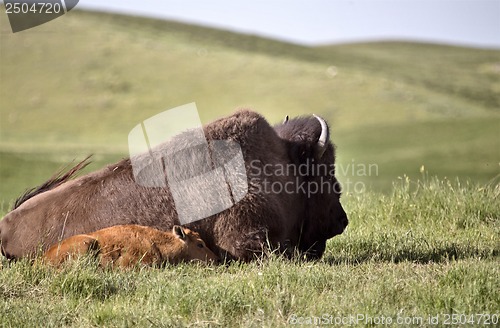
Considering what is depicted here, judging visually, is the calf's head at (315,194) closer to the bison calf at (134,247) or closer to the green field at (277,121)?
the green field at (277,121)

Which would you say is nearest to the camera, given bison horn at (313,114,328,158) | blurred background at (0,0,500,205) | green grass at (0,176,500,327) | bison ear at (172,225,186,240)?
green grass at (0,176,500,327)

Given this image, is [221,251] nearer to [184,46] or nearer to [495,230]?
[495,230]

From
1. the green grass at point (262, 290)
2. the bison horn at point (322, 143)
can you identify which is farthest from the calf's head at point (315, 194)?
the green grass at point (262, 290)

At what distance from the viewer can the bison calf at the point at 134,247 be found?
22.0ft

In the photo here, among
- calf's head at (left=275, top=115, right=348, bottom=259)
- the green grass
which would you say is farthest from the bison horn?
the green grass

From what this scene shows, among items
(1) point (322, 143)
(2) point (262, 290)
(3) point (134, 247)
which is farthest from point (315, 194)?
(2) point (262, 290)

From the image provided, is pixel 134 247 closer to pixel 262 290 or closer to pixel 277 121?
pixel 262 290

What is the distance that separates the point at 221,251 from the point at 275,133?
140 centimetres

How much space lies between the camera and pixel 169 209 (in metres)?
7.35

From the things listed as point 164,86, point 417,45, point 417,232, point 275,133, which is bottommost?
point 417,45

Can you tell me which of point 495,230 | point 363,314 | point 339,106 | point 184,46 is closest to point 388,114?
point 339,106

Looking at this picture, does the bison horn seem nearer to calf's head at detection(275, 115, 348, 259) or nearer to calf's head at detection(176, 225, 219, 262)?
calf's head at detection(275, 115, 348, 259)

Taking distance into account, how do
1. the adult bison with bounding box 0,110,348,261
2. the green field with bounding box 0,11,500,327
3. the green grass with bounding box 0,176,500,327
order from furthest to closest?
the adult bison with bounding box 0,110,348,261, the green field with bounding box 0,11,500,327, the green grass with bounding box 0,176,500,327

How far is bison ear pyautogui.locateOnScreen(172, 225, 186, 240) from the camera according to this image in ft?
23.0
